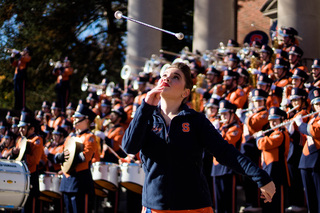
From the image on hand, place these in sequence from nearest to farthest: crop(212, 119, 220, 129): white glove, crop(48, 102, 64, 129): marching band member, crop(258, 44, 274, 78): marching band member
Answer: crop(212, 119, 220, 129): white glove
crop(258, 44, 274, 78): marching band member
crop(48, 102, 64, 129): marching band member

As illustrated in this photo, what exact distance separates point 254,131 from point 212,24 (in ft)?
22.4

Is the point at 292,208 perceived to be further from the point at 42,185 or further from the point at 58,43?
the point at 58,43

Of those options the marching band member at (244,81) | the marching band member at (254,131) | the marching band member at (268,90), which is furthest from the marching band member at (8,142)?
the marching band member at (268,90)

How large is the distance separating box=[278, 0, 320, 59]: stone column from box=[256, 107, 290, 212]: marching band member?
501 centimetres

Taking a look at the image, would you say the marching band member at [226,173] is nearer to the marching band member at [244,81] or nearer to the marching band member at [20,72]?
the marching band member at [244,81]

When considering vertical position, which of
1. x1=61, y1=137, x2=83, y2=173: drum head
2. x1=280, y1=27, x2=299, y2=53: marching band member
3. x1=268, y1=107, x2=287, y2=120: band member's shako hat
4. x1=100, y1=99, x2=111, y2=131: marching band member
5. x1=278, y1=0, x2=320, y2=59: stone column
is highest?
x1=278, y1=0, x2=320, y2=59: stone column

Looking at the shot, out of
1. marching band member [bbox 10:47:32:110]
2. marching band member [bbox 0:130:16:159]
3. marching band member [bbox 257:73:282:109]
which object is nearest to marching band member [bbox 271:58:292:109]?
marching band member [bbox 257:73:282:109]

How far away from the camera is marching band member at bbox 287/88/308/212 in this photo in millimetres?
9047

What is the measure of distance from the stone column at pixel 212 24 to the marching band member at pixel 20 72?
16.9ft

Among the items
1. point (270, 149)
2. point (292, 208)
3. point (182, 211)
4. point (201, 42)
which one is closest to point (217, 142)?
point (182, 211)

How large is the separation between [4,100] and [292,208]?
13.3 meters

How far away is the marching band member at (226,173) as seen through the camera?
9109mm

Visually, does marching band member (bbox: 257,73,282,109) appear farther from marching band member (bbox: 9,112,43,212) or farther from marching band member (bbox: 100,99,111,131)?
marching band member (bbox: 9,112,43,212)

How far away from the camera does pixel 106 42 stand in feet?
82.4
